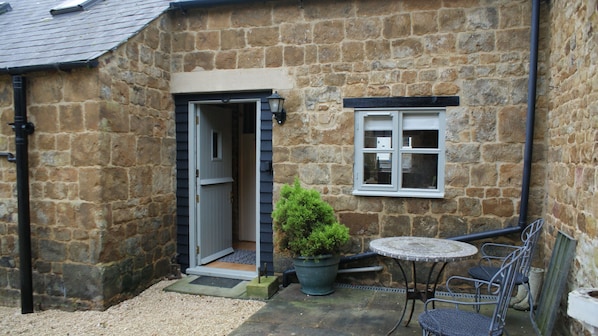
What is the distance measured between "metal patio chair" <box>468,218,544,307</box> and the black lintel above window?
1587 mm

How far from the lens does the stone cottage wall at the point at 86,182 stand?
4.62 meters

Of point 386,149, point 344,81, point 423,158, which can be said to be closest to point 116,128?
point 344,81

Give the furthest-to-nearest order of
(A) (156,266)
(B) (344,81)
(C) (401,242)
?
1. (A) (156,266)
2. (B) (344,81)
3. (C) (401,242)

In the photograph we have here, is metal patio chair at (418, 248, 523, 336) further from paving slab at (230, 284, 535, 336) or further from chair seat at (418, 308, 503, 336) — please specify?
paving slab at (230, 284, 535, 336)

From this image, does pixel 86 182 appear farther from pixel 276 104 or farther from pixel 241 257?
pixel 241 257

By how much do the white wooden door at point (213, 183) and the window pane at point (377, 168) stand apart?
2.34m

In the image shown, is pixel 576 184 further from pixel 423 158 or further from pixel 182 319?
pixel 182 319

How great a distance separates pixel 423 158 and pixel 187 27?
3543 millimetres

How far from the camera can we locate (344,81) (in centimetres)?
512

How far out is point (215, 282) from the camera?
219 inches

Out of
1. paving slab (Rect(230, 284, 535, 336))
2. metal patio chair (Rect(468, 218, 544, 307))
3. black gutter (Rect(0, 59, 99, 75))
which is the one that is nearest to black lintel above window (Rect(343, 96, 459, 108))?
metal patio chair (Rect(468, 218, 544, 307))

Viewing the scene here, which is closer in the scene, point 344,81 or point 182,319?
point 182,319

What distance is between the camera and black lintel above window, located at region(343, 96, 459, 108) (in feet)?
15.8

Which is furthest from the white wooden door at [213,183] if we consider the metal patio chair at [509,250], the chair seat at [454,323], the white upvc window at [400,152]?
the chair seat at [454,323]
